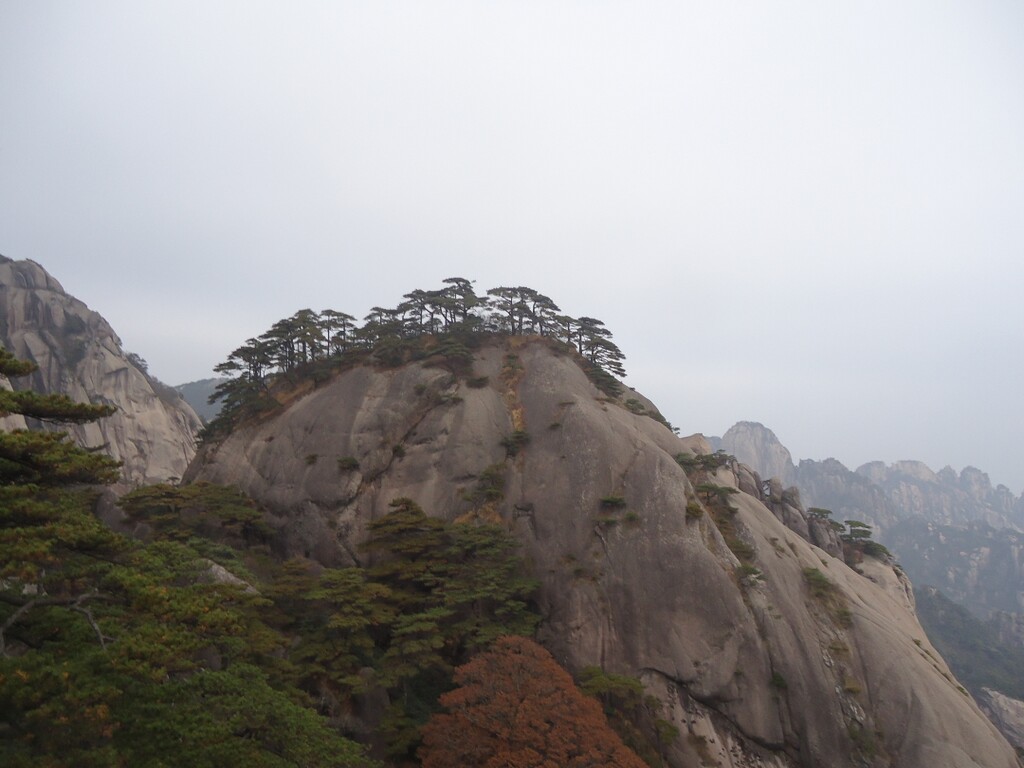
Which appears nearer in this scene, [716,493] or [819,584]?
[819,584]

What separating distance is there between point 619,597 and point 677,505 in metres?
5.77

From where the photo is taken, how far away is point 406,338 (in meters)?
42.6

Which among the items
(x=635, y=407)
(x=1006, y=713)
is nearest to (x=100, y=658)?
(x=635, y=407)

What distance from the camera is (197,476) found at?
121ft

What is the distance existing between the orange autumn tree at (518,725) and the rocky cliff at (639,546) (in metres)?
7.40

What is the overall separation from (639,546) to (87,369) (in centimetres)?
7113

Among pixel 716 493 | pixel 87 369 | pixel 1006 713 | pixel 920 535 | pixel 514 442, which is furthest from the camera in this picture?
pixel 920 535

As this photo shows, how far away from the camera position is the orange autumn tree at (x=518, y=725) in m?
16.1

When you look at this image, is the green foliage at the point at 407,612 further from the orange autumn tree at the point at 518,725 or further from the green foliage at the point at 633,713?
the green foliage at the point at 633,713

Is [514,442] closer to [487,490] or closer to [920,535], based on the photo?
[487,490]

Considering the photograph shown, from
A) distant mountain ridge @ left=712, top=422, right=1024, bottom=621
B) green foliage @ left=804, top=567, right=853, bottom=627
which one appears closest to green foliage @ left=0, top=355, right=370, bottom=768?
green foliage @ left=804, top=567, right=853, bottom=627

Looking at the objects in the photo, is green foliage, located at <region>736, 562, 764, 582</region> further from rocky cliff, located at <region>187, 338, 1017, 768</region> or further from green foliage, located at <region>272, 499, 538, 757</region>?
green foliage, located at <region>272, 499, 538, 757</region>

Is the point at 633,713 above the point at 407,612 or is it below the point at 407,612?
below

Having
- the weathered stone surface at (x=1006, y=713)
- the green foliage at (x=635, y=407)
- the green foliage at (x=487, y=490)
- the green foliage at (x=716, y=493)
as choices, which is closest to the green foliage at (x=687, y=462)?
the green foliage at (x=716, y=493)
